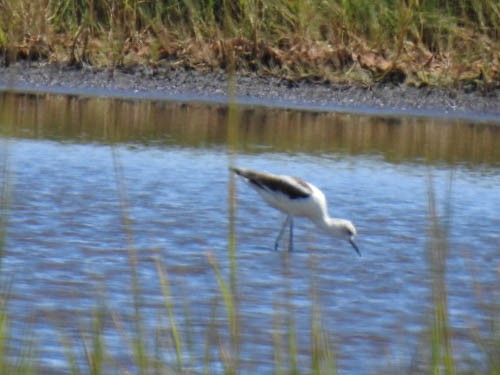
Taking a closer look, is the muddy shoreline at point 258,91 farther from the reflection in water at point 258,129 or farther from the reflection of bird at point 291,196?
the reflection of bird at point 291,196

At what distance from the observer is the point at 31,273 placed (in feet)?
19.9

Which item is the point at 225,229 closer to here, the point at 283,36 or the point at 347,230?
the point at 347,230

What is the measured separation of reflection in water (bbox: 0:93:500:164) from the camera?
10.4m

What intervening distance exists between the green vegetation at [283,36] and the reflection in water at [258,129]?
68cm

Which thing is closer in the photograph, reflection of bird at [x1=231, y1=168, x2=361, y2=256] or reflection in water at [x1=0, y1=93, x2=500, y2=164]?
reflection of bird at [x1=231, y1=168, x2=361, y2=256]

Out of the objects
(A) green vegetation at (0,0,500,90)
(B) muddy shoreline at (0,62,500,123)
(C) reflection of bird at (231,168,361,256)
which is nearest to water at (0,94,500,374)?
(C) reflection of bird at (231,168,361,256)

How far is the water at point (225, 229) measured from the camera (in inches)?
195

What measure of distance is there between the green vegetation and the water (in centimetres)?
72

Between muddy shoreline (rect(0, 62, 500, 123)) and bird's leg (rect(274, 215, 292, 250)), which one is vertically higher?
muddy shoreline (rect(0, 62, 500, 123))

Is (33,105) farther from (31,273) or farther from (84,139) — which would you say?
(31,273)

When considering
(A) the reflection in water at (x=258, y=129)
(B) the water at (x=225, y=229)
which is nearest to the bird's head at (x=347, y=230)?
(B) the water at (x=225, y=229)

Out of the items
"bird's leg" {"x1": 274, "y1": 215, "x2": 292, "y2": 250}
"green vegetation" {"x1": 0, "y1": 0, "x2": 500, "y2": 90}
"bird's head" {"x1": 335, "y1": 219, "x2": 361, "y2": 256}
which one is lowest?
"bird's leg" {"x1": 274, "y1": 215, "x2": 292, "y2": 250}

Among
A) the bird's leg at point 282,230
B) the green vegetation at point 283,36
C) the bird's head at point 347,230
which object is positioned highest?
the green vegetation at point 283,36

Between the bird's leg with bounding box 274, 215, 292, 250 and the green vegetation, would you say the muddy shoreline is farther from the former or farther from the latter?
the bird's leg with bounding box 274, 215, 292, 250
